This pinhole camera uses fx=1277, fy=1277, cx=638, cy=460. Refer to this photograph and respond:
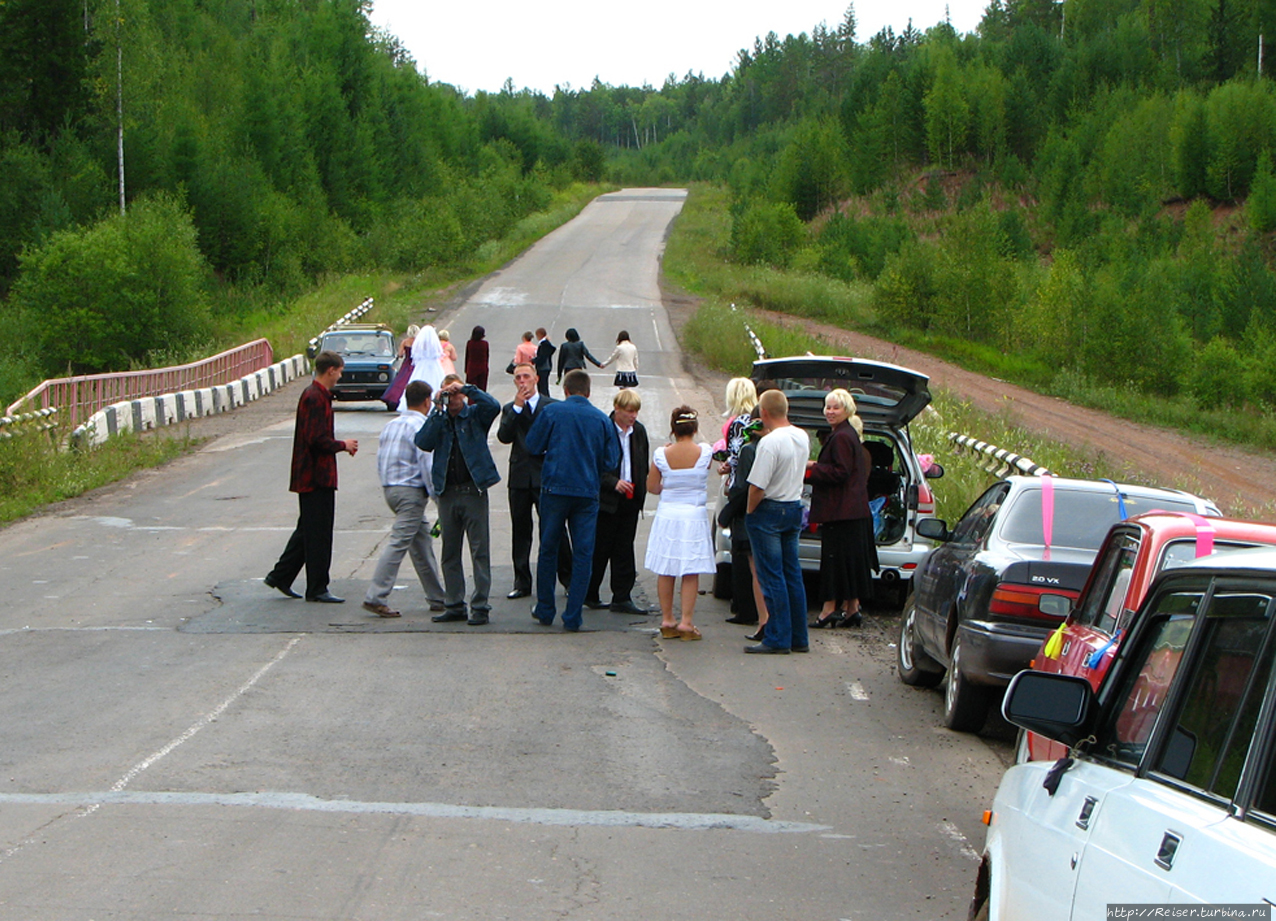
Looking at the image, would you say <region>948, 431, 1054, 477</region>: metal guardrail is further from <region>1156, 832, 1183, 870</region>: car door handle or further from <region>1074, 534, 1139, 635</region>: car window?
<region>1156, 832, 1183, 870</region>: car door handle

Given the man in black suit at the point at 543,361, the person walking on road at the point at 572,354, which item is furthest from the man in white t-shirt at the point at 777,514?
the person walking on road at the point at 572,354

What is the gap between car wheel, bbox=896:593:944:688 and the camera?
29.5ft

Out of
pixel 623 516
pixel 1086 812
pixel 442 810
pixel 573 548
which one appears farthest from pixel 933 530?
pixel 1086 812

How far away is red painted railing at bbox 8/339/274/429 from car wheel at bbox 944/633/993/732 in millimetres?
15598

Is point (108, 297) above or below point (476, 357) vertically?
above

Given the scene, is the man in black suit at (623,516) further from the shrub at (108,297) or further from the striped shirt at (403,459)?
the shrub at (108,297)

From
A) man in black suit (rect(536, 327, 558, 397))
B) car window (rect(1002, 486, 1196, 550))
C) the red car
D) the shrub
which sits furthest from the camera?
the shrub

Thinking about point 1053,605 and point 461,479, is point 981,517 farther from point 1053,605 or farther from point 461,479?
point 461,479

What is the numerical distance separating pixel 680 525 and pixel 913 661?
6.97 ft

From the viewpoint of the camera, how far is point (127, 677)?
8.62m

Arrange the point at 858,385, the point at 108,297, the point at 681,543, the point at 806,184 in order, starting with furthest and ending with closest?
1. the point at 806,184
2. the point at 108,297
3. the point at 858,385
4. the point at 681,543

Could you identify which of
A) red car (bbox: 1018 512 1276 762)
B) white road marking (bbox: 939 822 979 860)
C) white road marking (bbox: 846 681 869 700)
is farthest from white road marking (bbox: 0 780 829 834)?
white road marking (bbox: 846 681 869 700)

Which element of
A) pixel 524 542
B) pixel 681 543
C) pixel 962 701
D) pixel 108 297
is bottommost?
pixel 962 701

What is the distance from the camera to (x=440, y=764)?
683 cm
